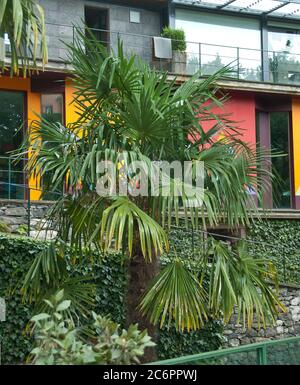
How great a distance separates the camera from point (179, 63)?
17.9 metres

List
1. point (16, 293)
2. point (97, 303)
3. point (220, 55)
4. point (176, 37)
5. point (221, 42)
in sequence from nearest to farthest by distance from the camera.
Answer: point (16, 293) → point (97, 303) → point (176, 37) → point (220, 55) → point (221, 42)

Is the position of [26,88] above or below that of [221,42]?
below

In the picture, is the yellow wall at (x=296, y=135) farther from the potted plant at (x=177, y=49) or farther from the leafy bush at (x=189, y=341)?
the leafy bush at (x=189, y=341)

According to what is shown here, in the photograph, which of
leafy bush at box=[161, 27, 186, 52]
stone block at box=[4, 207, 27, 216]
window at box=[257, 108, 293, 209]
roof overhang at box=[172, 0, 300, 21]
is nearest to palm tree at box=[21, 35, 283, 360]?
stone block at box=[4, 207, 27, 216]

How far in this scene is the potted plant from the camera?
58.6 feet

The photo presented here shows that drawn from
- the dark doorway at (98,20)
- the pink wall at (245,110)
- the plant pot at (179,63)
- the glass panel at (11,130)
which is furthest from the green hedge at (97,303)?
the dark doorway at (98,20)

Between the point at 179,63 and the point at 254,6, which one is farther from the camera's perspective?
the point at 254,6

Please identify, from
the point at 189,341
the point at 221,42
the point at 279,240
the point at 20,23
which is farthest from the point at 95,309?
the point at 221,42

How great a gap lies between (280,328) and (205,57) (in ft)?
28.1

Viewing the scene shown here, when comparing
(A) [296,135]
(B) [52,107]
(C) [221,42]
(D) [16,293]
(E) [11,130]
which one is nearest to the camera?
(D) [16,293]

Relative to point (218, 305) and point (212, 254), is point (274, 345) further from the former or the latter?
point (212, 254)

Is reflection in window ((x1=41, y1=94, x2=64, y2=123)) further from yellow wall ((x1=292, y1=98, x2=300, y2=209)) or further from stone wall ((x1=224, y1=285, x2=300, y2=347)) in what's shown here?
stone wall ((x1=224, y1=285, x2=300, y2=347))

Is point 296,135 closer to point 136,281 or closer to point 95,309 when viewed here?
point 95,309

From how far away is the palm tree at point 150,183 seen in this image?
7.23m
